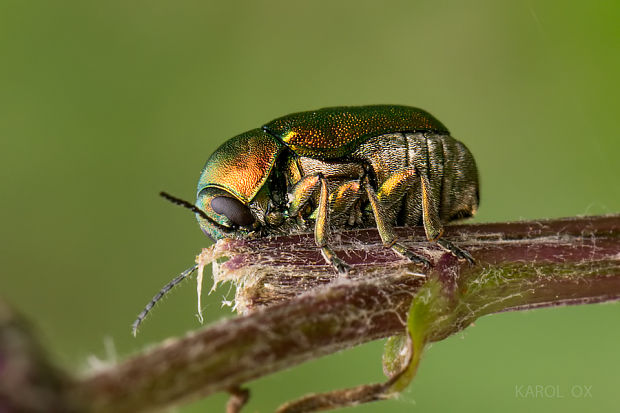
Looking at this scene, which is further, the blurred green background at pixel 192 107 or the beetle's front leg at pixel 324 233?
the blurred green background at pixel 192 107

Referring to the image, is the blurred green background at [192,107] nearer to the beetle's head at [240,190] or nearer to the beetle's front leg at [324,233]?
the beetle's head at [240,190]

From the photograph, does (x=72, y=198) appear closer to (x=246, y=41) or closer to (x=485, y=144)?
(x=246, y=41)

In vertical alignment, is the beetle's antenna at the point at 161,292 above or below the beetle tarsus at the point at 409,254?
below

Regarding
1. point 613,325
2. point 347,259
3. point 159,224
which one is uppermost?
point 347,259

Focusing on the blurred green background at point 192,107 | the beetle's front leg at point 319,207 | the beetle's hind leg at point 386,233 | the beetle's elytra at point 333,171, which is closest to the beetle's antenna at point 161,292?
the beetle's elytra at point 333,171

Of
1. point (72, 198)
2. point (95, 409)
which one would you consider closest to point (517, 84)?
point (72, 198)

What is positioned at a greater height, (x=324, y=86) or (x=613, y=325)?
(x=324, y=86)
